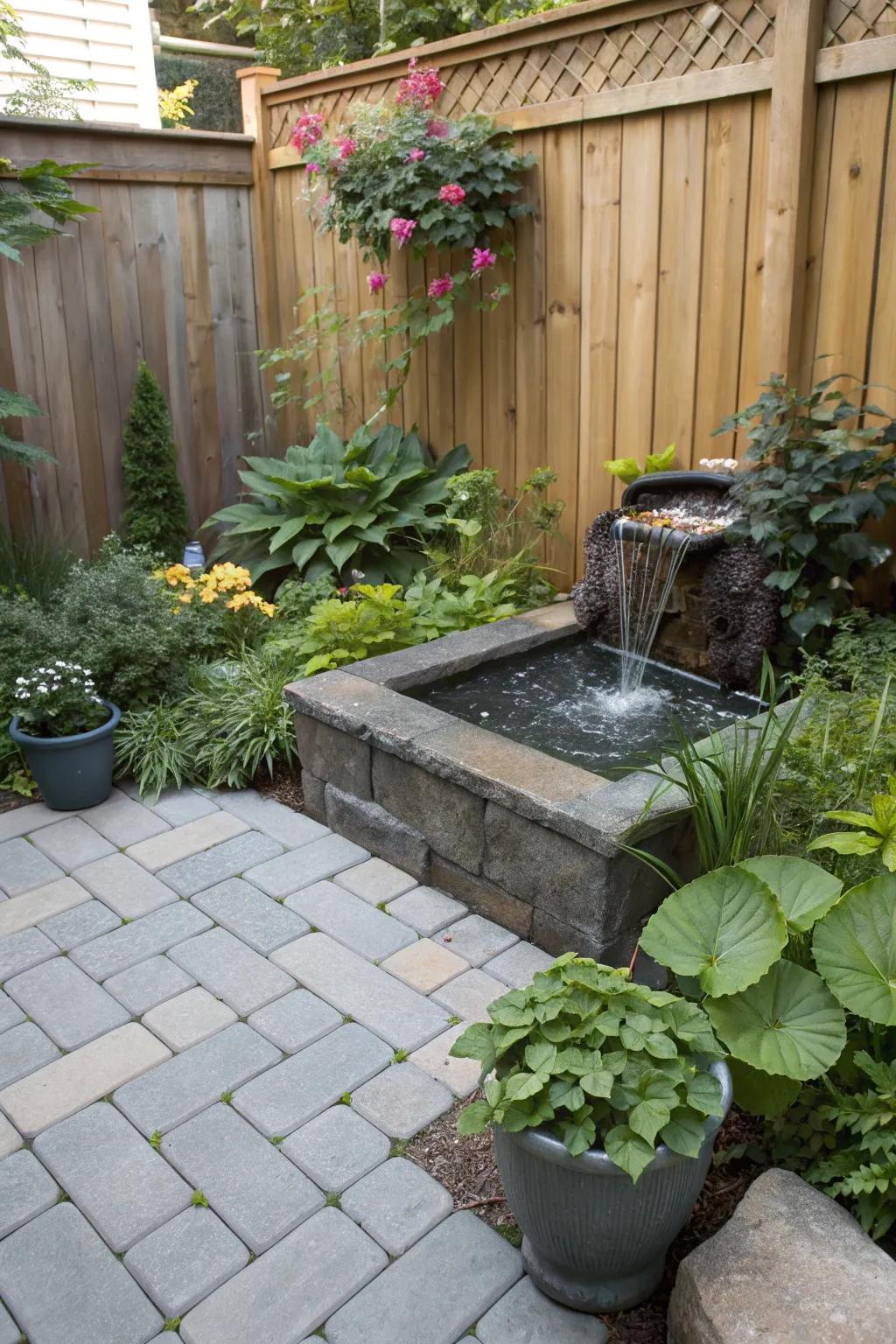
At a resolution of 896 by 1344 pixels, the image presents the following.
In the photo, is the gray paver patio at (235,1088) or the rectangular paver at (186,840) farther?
the rectangular paver at (186,840)

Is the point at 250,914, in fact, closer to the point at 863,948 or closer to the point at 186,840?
the point at 186,840

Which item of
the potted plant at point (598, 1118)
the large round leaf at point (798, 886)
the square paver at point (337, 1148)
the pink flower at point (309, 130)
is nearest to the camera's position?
the potted plant at point (598, 1118)

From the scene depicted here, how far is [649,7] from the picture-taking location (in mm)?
3648

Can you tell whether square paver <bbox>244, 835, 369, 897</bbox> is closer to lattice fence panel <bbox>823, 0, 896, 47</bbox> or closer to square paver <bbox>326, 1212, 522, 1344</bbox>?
square paver <bbox>326, 1212, 522, 1344</bbox>

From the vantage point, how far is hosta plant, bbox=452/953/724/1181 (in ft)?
5.39

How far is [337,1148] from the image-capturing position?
7.17ft

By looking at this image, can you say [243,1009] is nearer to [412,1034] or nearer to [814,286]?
[412,1034]

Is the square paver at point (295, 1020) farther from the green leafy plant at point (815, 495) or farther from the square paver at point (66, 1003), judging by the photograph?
the green leafy plant at point (815, 495)

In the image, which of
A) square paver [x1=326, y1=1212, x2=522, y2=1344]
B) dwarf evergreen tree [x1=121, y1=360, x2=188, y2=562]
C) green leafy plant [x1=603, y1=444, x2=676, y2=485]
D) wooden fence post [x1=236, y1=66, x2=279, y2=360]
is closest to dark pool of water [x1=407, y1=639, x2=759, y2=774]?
green leafy plant [x1=603, y1=444, x2=676, y2=485]

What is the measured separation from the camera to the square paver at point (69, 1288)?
181cm

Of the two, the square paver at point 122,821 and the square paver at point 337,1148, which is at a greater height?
the square paver at point 122,821

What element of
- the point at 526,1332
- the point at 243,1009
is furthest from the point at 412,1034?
the point at 526,1332

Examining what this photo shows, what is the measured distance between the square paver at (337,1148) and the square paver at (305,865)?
93 cm

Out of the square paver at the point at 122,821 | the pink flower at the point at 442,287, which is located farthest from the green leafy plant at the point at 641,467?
the square paver at the point at 122,821
